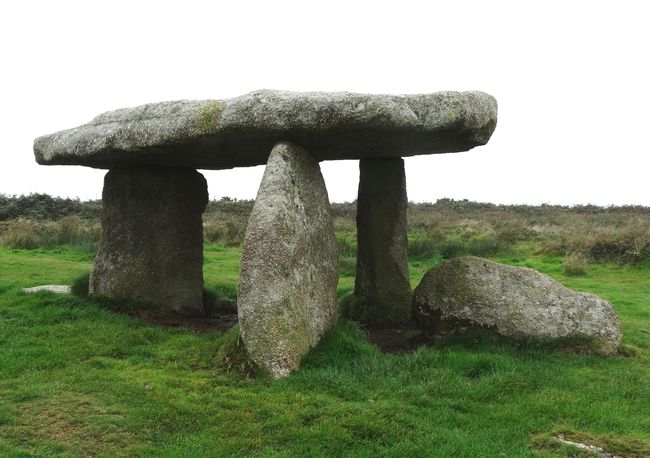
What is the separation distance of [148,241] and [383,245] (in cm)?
375

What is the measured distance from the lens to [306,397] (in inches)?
235

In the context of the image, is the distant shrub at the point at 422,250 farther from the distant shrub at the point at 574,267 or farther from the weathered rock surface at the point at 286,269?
the weathered rock surface at the point at 286,269

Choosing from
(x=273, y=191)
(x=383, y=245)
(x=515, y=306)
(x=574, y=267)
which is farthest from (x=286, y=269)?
(x=574, y=267)

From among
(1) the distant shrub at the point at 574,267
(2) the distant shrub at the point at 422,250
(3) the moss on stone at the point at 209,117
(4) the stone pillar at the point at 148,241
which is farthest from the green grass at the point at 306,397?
(2) the distant shrub at the point at 422,250

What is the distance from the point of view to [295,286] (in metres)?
7.14

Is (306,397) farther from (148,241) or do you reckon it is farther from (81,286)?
(81,286)

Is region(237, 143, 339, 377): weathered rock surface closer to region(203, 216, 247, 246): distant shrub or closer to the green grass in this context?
the green grass

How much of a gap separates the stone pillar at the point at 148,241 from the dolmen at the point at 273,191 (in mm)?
17

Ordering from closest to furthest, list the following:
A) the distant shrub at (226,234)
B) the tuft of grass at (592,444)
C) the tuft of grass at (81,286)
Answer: the tuft of grass at (592,444), the tuft of grass at (81,286), the distant shrub at (226,234)

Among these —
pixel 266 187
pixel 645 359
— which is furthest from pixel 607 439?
pixel 266 187

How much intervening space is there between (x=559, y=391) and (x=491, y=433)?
1.38 meters

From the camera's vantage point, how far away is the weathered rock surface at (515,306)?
7.88 meters

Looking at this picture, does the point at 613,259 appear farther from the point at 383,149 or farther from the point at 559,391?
the point at 559,391

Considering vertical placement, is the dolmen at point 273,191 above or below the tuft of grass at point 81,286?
above
